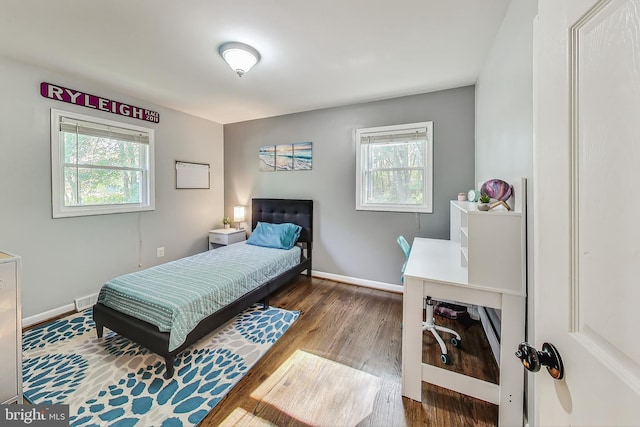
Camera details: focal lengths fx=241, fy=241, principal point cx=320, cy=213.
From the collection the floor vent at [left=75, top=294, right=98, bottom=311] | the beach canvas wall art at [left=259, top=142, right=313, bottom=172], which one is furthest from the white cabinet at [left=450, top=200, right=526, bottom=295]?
the floor vent at [left=75, top=294, right=98, bottom=311]

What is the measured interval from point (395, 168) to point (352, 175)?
58 centimetres

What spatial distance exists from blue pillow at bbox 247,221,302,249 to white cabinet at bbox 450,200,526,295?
2.36m

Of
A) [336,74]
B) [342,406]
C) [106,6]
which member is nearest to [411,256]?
[342,406]

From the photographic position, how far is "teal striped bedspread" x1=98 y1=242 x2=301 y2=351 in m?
1.76

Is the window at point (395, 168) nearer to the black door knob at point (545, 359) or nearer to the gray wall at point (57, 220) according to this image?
the black door knob at point (545, 359)

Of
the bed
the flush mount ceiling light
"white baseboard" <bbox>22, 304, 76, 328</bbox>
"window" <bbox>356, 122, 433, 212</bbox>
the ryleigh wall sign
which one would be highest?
the flush mount ceiling light

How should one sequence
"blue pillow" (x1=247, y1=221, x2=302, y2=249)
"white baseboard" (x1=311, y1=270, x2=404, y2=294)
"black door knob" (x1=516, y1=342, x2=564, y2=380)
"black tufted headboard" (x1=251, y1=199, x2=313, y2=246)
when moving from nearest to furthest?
"black door knob" (x1=516, y1=342, x2=564, y2=380) < "white baseboard" (x1=311, y1=270, x2=404, y2=294) < "blue pillow" (x1=247, y1=221, x2=302, y2=249) < "black tufted headboard" (x1=251, y1=199, x2=313, y2=246)

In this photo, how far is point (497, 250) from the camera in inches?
55.3

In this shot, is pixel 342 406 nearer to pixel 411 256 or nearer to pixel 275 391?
pixel 275 391

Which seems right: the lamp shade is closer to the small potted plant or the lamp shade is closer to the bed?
the bed

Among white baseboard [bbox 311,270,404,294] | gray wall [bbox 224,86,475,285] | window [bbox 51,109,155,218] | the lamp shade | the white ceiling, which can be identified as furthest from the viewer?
the lamp shade

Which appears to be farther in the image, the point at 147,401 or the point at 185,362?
the point at 185,362

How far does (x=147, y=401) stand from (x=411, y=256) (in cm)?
210

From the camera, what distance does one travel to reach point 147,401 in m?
Answer: 1.53
